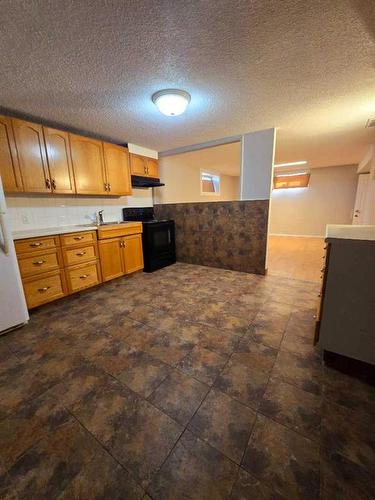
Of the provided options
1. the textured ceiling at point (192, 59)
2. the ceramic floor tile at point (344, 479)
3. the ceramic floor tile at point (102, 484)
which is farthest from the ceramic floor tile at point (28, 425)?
the textured ceiling at point (192, 59)

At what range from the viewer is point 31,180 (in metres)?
2.44

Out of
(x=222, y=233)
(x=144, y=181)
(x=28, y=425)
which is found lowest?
(x=28, y=425)

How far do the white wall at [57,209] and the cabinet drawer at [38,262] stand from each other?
686mm

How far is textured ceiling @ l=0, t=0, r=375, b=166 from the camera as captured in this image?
118 centimetres

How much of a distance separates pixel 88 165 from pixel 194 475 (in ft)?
11.2

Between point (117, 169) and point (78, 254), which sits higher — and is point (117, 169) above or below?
above

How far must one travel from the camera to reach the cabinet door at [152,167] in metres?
3.99

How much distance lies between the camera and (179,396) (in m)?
1.29

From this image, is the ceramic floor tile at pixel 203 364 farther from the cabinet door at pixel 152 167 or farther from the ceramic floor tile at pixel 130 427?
the cabinet door at pixel 152 167

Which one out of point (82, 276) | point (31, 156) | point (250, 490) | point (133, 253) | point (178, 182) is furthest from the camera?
point (178, 182)

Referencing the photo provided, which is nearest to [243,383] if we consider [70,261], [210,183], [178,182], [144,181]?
[70,261]

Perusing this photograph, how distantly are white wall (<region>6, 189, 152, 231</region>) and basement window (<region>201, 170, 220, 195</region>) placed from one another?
3.20 metres

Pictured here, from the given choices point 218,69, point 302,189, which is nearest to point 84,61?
point 218,69

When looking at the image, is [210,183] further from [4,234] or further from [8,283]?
[8,283]
